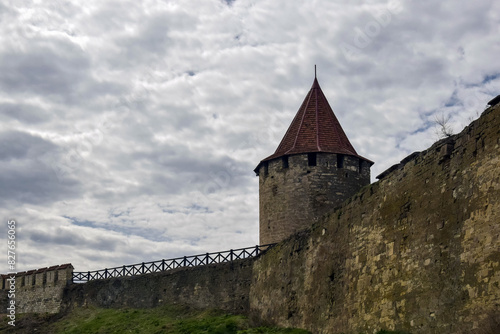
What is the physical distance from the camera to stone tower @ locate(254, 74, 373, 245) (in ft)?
97.7

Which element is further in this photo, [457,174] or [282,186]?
[282,186]

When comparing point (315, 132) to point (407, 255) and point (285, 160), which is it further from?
point (407, 255)

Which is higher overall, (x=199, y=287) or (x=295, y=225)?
(x=295, y=225)

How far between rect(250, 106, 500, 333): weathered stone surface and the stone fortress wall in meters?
0.02

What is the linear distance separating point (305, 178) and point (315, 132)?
115 inches

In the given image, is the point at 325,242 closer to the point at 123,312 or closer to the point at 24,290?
the point at 123,312

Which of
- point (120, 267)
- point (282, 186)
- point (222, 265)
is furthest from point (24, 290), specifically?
point (282, 186)

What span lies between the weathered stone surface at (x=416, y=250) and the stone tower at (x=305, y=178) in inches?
253

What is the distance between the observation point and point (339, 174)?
30.4m

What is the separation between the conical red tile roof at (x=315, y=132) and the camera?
3088cm

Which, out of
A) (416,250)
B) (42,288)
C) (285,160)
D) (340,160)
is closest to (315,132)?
(340,160)

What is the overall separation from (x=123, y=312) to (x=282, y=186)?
34.6ft

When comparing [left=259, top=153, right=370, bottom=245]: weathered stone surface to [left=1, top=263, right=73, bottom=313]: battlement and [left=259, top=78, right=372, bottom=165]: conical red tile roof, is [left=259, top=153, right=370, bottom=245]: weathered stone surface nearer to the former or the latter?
[left=259, top=78, right=372, bottom=165]: conical red tile roof

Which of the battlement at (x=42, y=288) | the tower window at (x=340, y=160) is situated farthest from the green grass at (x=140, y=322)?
the tower window at (x=340, y=160)
